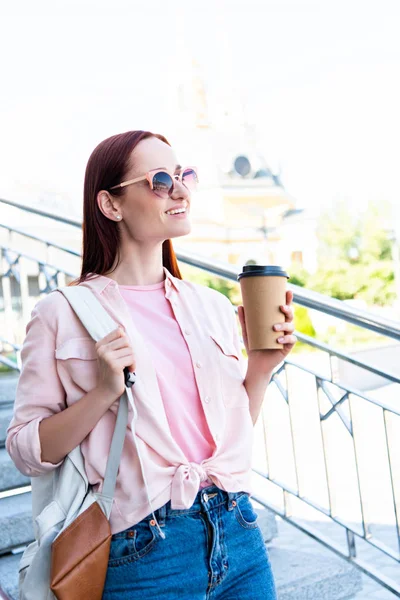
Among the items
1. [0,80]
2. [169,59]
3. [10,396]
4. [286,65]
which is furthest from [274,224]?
[10,396]

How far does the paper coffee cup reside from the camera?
146 cm

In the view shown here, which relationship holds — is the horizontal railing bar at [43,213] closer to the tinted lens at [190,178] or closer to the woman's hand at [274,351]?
the tinted lens at [190,178]

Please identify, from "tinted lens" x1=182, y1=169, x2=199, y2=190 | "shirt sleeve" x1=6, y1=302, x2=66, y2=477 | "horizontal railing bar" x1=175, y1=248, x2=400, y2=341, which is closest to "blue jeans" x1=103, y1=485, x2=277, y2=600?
"shirt sleeve" x1=6, y1=302, x2=66, y2=477

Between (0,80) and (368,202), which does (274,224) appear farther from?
(0,80)

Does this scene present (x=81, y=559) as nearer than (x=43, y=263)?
Yes

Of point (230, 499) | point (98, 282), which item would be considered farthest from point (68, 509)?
point (98, 282)

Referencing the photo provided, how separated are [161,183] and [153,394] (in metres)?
0.47

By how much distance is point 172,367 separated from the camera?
151cm

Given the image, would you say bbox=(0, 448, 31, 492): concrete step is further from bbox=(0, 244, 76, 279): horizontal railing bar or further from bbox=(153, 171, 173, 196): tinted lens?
bbox=(153, 171, 173, 196): tinted lens

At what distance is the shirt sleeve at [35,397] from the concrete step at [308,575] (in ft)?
4.01

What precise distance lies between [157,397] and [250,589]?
1.44ft

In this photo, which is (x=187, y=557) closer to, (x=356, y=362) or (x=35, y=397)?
(x=35, y=397)

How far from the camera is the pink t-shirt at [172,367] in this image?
1.45 m

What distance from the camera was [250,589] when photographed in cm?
143
